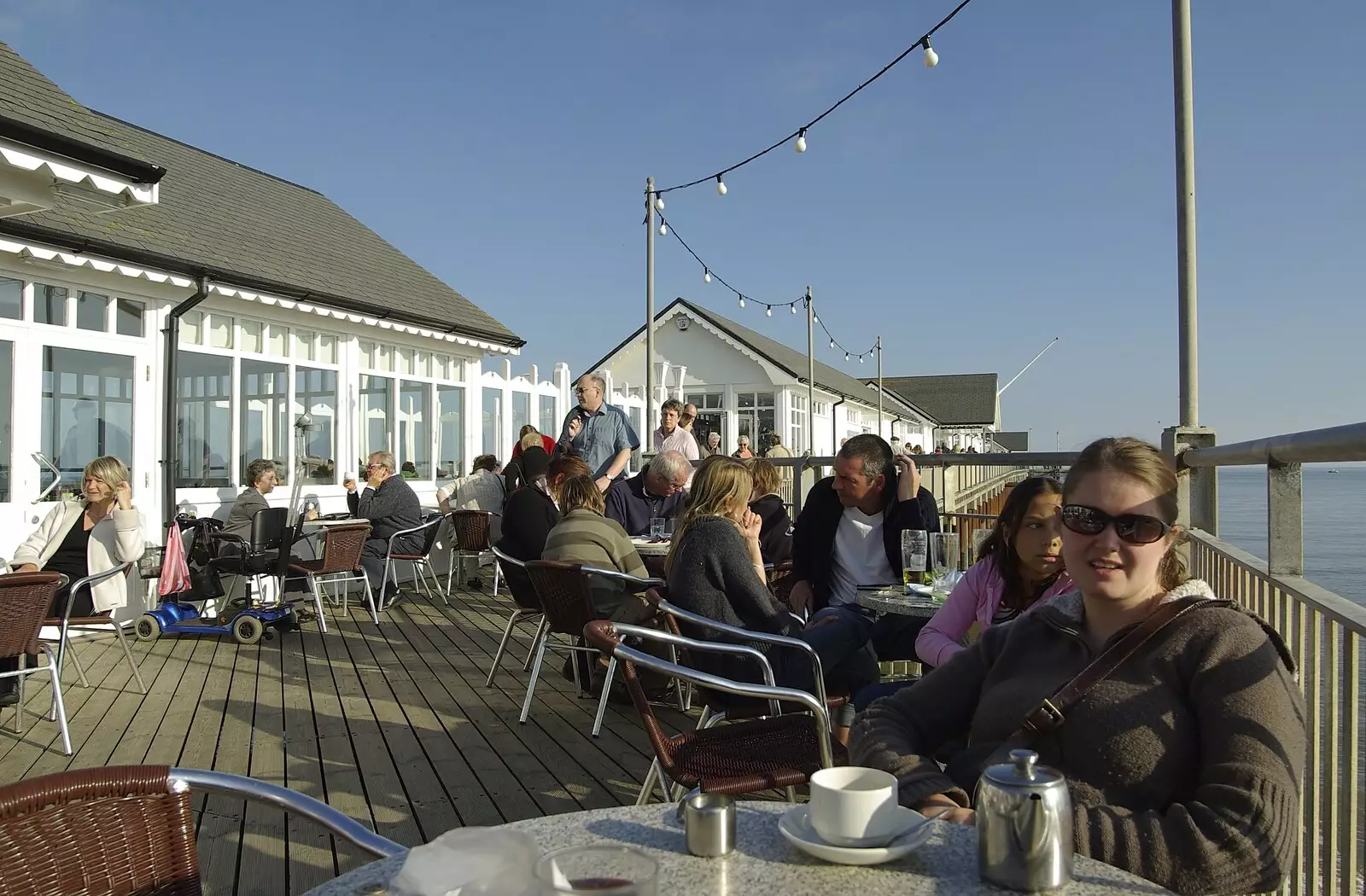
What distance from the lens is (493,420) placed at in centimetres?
1250

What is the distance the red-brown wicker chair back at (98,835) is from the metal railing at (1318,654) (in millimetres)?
1915

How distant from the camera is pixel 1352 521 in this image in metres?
31.2

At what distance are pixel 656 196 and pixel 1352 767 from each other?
1093 cm

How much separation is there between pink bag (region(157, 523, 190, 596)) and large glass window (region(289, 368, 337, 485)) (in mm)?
2515

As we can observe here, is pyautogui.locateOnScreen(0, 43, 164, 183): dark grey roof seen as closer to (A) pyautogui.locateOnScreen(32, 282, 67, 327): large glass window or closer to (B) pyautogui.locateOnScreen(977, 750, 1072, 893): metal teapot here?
(A) pyautogui.locateOnScreen(32, 282, 67, 327): large glass window

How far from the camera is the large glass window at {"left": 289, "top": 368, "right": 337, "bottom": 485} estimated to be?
31.2 feet

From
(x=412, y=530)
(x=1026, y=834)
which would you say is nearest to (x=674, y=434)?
(x=412, y=530)

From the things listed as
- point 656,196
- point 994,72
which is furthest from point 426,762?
point 656,196

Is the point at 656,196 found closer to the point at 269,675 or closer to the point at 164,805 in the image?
the point at 269,675

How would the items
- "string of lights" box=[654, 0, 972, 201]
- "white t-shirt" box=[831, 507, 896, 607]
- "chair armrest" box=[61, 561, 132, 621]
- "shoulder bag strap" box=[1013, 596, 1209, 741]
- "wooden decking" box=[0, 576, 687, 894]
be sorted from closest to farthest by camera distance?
"shoulder bag strap" box=[1013, 596, 1209, 741] → "wooden decking" box=[0, 576, 687, 894] → "white t-shirt" box=[831, 507, 896, 607] → "chair armrest" box=[61, 561, 132, 621] → "string of lights" box=[654, 0, 972, 201]

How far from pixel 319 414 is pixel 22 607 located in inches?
229

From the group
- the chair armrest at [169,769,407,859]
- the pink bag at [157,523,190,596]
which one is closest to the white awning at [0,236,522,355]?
the pink bag at [157,523,190,596]

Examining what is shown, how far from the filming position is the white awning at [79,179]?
4.09 m

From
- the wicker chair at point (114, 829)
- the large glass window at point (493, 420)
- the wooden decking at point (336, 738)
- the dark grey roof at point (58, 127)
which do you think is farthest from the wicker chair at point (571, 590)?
the large glass window at point (493, 420)
